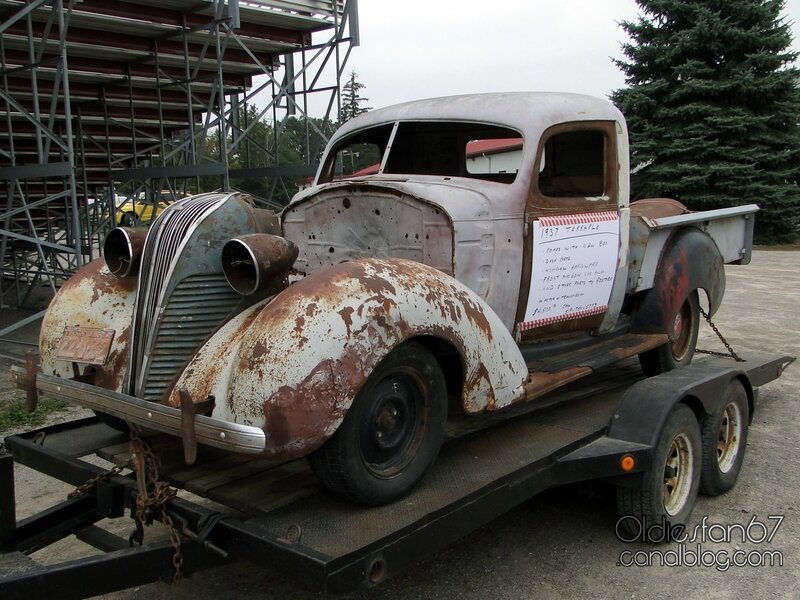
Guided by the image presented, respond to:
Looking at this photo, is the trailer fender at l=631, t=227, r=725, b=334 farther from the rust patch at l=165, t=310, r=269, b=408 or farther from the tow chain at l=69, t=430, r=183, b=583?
the tow chain at l=69, t=430, r=183, b=583

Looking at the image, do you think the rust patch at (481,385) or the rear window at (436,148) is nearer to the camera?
the rust patch at (481,385)

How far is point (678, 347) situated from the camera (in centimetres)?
549

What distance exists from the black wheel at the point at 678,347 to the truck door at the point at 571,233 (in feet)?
2.51

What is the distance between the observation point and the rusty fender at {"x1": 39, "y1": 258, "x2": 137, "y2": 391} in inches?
133

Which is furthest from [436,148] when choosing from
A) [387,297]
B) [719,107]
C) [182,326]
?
[719,107]

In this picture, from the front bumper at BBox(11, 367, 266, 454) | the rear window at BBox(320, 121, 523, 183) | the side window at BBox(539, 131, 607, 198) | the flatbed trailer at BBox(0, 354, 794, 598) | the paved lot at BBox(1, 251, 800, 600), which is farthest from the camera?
the side window at BBox(539, 131, 607, 198)

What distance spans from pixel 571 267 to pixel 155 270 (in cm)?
224

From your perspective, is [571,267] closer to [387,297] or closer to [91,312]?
[387,297]

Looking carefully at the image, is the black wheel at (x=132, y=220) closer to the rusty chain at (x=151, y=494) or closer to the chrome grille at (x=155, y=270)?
the chrome grille at (x=155, y=270)

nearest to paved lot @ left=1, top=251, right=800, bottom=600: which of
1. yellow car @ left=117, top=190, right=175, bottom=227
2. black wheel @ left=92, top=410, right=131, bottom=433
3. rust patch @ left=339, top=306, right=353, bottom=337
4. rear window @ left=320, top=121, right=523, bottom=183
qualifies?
black wheel @ left=92, top=410, right=131, bottom=433

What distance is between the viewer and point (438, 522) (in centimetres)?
275

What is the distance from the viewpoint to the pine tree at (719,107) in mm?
19859

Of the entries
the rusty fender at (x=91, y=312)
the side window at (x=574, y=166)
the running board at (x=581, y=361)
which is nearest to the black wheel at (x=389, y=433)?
the running board at (x=581, y=361)

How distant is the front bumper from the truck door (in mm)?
1875
